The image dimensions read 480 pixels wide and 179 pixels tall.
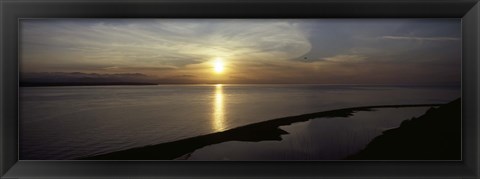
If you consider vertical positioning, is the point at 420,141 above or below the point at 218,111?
below

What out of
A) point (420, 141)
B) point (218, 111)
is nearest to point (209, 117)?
point (218, 111)

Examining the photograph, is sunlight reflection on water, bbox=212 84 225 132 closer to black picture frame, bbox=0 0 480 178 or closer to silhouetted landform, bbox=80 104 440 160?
silhouetted landform, bbox=80 104 440 160

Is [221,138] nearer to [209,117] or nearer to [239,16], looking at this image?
[209,117]

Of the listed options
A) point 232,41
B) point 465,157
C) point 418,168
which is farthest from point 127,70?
point 465,157

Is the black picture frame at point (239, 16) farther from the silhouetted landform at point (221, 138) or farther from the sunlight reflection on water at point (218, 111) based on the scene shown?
the sunlight reflection on water at point (218, 111)

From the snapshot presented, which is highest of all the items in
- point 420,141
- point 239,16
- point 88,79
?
point 239,16

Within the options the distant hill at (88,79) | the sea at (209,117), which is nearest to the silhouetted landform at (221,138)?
the sea at (209,117)
